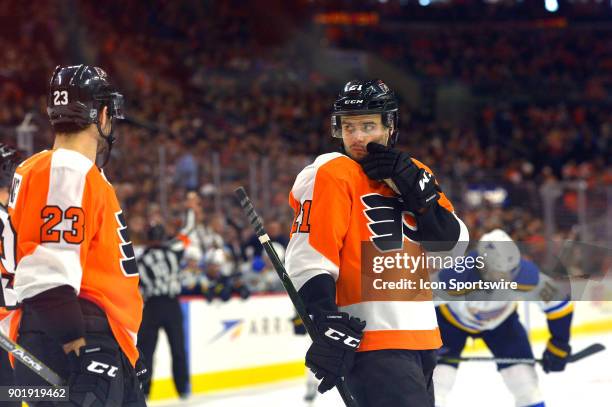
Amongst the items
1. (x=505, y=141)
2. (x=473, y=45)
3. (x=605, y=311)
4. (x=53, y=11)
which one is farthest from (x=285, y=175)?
(x=473, y=45)

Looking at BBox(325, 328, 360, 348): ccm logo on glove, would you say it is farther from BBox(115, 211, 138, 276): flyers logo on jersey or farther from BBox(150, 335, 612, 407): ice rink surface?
BBox(150, 335, 612, 407): ice rink surface

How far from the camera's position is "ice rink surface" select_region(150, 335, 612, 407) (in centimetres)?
562

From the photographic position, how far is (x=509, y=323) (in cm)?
486

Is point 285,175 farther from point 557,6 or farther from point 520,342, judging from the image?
point 557,6

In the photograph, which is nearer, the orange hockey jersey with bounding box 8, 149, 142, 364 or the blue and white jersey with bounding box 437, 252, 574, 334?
the orange hockey jersey with bounding box 8, 149, 142, 364

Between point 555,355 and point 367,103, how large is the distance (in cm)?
217

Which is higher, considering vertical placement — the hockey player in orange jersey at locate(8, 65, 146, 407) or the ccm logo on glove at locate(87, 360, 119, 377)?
the hockey player in orange jersey at locate(8, 65, 146, 407)

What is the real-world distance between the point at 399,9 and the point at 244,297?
617 inches

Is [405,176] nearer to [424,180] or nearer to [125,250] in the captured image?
[424,180]

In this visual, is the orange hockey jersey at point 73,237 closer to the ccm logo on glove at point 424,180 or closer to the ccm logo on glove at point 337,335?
the ccm logo on glove at point 337,335

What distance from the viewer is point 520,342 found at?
15.8 ft

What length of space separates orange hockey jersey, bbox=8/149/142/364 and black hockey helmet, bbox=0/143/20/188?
49.2 inches

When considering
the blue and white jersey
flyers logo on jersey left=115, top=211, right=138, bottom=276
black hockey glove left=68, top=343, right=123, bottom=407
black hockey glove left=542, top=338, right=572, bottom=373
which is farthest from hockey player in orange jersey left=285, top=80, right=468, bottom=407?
black hockey glove left=542, top=338, right=572, bottom=373

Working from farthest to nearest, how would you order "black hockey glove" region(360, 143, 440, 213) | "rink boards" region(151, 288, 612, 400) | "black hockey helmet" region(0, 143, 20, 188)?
1. "rink boards" region(151, 288, 612, 400)
2. "black hockey helmet" region(0, 143, 20, 188)
3. "black hockey glove" region(360, 143, 440, 213)
